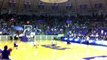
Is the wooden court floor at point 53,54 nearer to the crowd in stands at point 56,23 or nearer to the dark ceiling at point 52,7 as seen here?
the crowd in stands at point 56,23

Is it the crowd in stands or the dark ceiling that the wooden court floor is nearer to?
the crowd in stands

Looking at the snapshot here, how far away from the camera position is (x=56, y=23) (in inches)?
1426

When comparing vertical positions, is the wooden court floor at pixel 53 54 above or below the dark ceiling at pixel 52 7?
below

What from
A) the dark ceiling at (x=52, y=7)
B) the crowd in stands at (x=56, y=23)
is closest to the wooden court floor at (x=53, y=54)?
the crowd in stands at (x=56, y=23)

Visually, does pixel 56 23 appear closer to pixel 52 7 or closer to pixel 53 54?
pixel 52 7

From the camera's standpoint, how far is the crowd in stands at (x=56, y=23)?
33.6 meters

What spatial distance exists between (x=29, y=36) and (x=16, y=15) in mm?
9220

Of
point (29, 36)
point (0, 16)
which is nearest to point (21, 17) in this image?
point (0, 16)

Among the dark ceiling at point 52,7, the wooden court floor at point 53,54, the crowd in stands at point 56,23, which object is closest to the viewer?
the wooden court floor at point 53,54

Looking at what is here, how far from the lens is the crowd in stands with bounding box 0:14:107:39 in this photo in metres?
33.6

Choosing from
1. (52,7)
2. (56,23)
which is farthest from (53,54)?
(52,7)

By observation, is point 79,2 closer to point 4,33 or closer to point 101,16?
point 101,16

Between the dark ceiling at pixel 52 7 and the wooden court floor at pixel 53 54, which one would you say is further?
the dark ceiling at pixel 52 7

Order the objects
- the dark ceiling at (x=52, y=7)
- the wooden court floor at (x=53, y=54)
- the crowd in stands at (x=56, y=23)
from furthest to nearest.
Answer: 1. the dark ceiling at (x=52, y=7)
2. the crowd in stands at (x=56, y=23)
3. the wooden court floor at (x=53, y=54)
